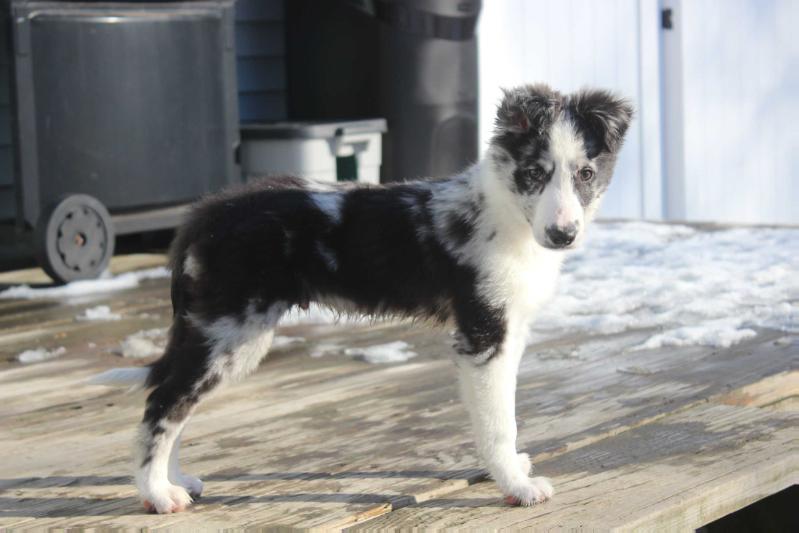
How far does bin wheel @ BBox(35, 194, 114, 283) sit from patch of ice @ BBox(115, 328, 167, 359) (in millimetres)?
1197

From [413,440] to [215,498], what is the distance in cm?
74

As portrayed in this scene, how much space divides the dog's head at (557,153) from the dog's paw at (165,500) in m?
1.17

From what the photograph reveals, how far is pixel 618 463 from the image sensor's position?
3727 millimetres

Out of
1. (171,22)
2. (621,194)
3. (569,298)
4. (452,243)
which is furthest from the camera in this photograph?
(621,194)

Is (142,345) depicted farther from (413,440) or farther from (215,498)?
(215,498)

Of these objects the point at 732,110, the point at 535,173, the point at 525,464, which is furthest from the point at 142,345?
the point at 732,110

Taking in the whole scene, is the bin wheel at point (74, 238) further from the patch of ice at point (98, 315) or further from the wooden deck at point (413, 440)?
the wooden deck at point (413, 440)

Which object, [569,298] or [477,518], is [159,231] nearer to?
[569,298]

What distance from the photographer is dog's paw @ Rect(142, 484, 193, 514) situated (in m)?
3.36

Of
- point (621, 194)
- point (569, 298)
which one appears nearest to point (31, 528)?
point (569, 298)

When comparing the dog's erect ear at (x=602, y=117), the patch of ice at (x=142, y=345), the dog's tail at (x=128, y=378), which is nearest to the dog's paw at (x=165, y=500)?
the dog's tail at (x=128, y=378)

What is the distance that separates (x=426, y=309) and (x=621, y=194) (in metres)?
7.24

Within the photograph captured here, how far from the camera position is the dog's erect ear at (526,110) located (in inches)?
134

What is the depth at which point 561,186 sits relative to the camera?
332cm
